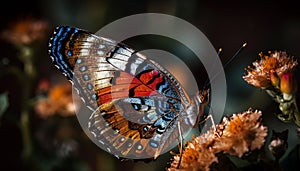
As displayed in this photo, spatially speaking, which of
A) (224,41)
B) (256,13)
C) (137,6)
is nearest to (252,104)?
(137,6)

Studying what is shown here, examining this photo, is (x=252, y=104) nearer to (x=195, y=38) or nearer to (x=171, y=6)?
(x=195, y=38)

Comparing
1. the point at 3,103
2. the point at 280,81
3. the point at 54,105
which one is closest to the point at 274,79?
the point at 280,81

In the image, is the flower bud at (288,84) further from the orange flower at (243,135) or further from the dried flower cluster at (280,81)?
the orange flower at (243,135)

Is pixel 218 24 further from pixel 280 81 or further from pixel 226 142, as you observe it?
pixel 226 142

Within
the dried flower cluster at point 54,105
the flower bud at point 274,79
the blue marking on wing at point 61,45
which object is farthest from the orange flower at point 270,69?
the dried flower cluster at point 54,105

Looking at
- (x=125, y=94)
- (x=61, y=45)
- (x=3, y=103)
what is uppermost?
(x=61, y=45)

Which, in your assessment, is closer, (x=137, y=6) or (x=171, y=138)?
(x=171, y=138)

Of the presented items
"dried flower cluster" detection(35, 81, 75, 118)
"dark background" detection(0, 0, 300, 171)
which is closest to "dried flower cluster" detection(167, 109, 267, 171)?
"dark background" detection(0, 0, 300, 171)
